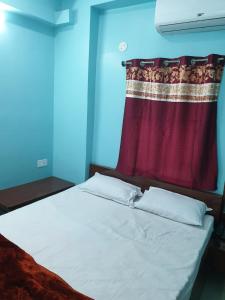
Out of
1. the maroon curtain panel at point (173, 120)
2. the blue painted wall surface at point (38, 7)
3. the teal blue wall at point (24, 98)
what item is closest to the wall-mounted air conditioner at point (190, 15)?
the maroon curtain panel at point (173, 120)

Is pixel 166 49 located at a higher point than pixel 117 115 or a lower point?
higher

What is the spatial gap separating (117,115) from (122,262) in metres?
1.68

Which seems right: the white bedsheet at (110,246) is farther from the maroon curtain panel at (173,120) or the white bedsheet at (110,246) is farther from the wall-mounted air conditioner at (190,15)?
the wall-mounted air conditioner at (190,15)

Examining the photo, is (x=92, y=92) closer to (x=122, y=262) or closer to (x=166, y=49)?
(x=166, y=49)

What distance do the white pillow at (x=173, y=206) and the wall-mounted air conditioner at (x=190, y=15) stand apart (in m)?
1.52

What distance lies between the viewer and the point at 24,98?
9.10 feet

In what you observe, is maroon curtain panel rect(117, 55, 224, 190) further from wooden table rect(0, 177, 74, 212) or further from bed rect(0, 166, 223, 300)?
wooden table rect(0, 177, 74, 212)

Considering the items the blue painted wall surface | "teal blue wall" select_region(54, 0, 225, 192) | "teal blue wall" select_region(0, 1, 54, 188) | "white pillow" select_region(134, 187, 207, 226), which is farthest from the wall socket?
the blue painted wall surface

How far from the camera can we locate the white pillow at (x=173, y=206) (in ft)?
6.52

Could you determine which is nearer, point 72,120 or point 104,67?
point 104,67

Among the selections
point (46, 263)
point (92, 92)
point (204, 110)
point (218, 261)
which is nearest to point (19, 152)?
point (92, 92)

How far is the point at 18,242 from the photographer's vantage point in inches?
62.6

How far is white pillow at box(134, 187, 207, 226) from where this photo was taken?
1987 millimetres

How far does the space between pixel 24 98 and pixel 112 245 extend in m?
2.00
